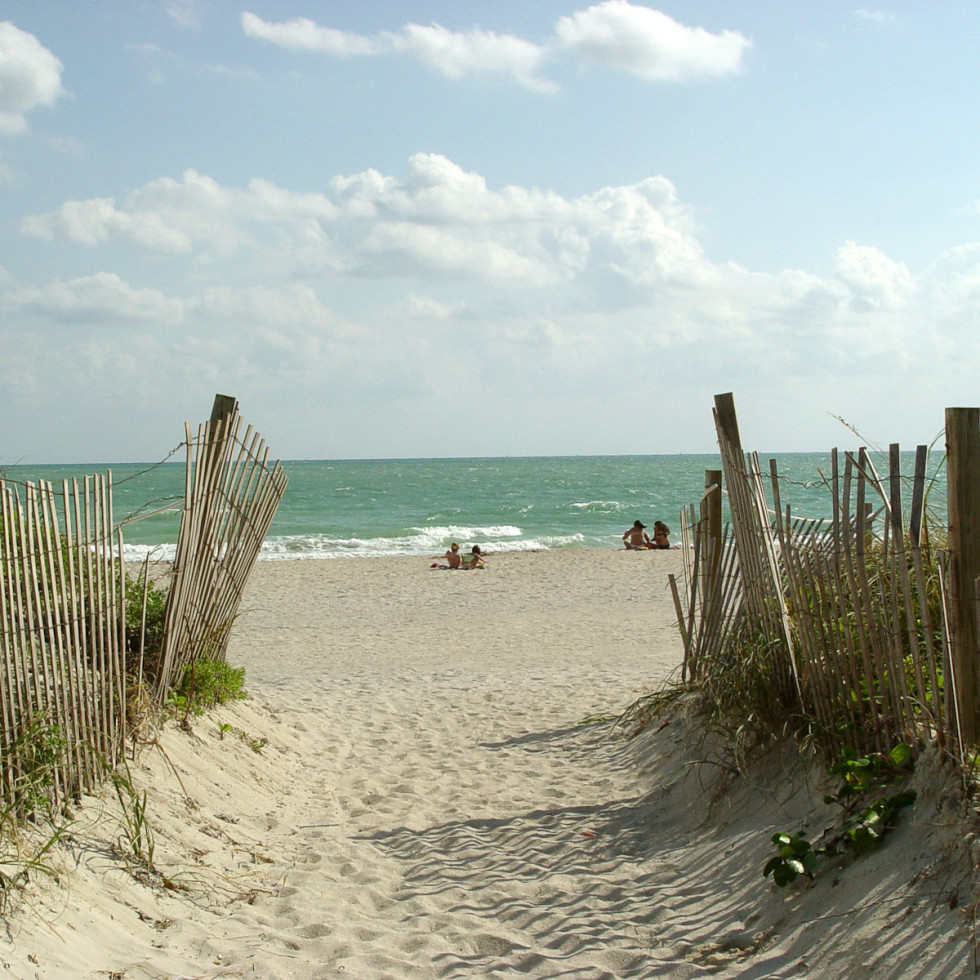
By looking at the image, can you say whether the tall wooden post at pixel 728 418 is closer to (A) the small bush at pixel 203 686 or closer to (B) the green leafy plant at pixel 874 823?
(B) the green leafy plant at pixel 874 823

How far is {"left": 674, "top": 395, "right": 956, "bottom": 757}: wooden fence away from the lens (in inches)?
142

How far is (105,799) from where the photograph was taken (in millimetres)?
4137

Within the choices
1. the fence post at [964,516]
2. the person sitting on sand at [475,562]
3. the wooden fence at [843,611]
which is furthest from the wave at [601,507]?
the fence post at [964,516]

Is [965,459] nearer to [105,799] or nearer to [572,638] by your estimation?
[105,799]

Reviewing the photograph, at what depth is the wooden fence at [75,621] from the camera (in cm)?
369

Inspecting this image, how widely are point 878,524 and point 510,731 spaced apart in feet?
16.2

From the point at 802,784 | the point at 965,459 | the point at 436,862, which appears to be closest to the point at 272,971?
the point at 436,862

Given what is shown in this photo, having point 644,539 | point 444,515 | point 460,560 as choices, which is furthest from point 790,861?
point 444,515

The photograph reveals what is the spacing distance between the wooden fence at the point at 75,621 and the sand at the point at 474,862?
Answer: 326mm

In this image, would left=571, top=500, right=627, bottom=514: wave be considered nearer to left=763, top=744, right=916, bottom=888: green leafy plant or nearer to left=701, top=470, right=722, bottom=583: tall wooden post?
left=701, top=470, right=722, bottom=583: tall wooden post

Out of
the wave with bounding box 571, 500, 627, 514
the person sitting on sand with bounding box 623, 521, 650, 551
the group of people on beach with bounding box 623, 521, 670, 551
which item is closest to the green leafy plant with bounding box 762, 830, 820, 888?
the group of people on beach with bounding box 623, 521, 670, 551

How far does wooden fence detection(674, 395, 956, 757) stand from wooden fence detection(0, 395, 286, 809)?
2.99 meters

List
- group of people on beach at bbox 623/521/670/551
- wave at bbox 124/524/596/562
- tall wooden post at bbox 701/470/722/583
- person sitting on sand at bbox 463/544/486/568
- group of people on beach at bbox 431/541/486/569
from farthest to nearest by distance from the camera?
wave at bbox 124/524/596/562
group of people on beach at bbox 623/521/670/551
person sitting on sand at bbox 463/544/486/568
group of people on beach at bbox 431/541/486/569
tall wooden post at bbox 701/470/722/583

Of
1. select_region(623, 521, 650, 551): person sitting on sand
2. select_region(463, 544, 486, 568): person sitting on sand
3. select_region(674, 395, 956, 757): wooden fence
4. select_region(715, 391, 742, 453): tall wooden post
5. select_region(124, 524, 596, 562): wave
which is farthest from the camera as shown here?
select_region(124, 524, 596, 562): wave
